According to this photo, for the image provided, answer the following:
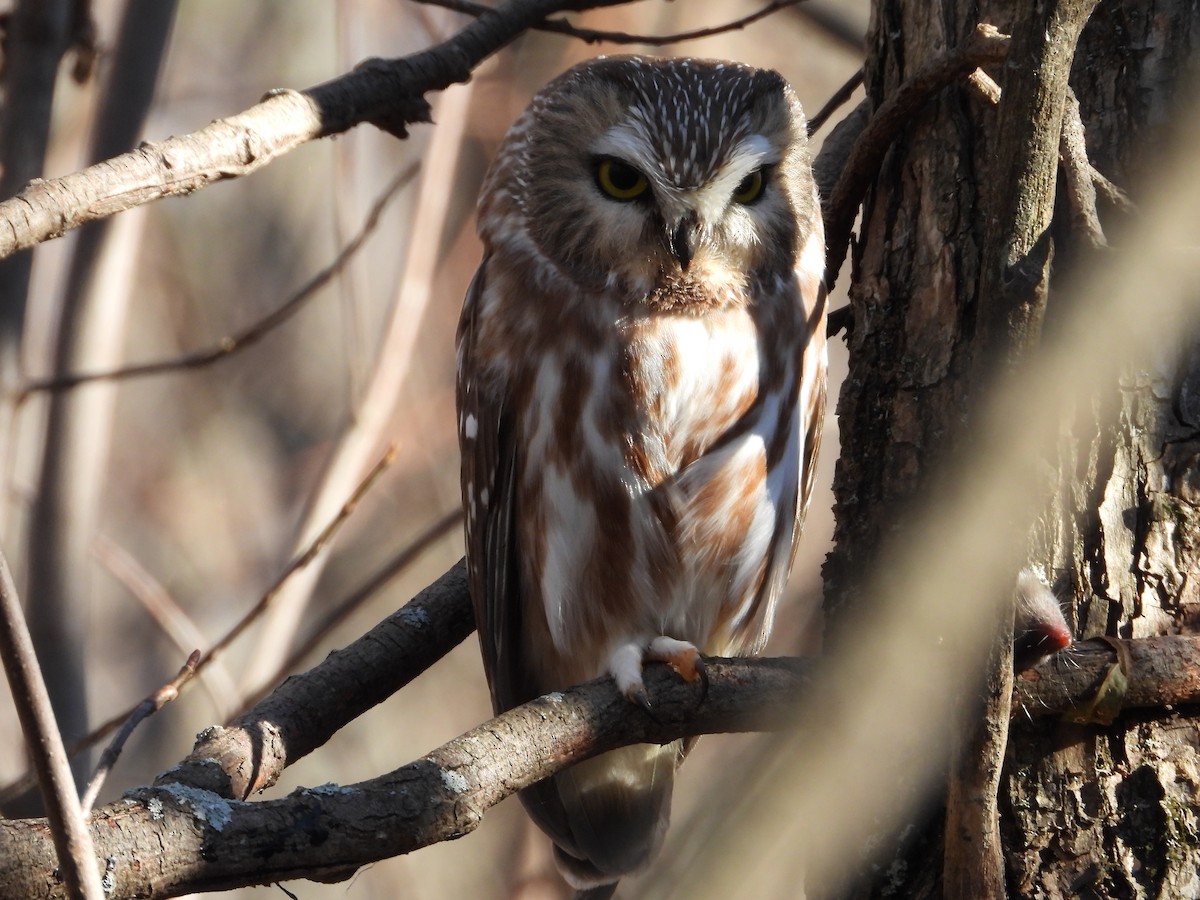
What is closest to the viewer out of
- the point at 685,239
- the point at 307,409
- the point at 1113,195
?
the point at 1113,195

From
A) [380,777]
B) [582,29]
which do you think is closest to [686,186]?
[582,29]

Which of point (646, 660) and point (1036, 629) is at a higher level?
point (646, 660)

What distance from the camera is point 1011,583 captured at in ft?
5.75

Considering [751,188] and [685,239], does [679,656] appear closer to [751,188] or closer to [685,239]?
[685,239]

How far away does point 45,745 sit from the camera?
0.98 metres

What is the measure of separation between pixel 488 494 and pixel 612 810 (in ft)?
2.89

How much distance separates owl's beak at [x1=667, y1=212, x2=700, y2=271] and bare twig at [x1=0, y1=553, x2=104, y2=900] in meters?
1.73

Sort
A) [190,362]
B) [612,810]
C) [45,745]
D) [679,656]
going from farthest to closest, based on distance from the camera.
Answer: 1. [612,810]
2. [190,362]
3. [679,656]
4. [45,745]

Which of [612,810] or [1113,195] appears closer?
[1113,195]

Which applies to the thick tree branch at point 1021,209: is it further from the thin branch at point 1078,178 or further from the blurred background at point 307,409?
the blurred background at point 307,409

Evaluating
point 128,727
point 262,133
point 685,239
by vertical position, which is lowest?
point 128,727

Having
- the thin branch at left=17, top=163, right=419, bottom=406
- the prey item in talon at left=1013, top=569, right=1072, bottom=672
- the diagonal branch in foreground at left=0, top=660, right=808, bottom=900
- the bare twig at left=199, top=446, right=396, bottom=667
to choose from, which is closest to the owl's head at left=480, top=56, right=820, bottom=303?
the thin branch at left=17, top=163, right=419, bottom=406

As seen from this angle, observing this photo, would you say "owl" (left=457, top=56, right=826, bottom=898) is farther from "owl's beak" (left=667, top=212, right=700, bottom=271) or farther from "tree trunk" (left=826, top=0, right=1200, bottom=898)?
"tree trunk" (left=826, top=0, right=1200, bottom=898)

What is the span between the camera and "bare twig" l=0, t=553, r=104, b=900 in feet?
3.18
